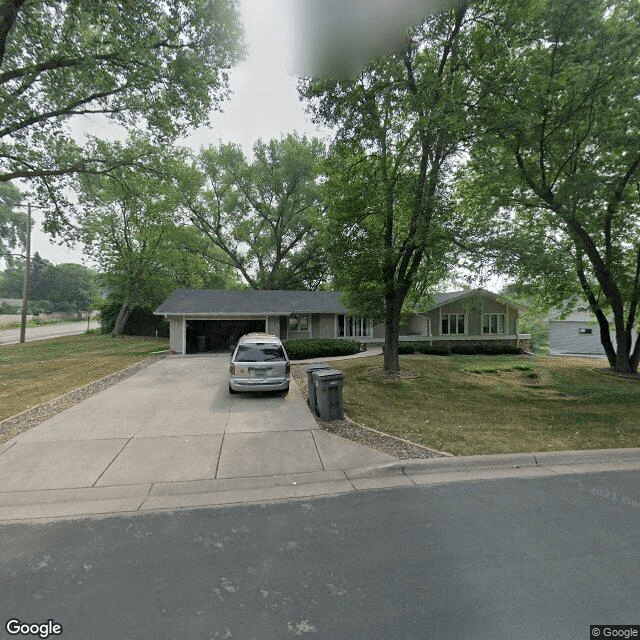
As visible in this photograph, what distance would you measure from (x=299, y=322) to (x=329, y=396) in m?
16.8

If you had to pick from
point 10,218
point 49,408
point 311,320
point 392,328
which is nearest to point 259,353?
point 49,408

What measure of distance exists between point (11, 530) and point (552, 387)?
14565mm

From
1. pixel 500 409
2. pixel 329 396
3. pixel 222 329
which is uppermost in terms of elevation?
pixel 222 329

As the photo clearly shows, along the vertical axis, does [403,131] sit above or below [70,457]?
above

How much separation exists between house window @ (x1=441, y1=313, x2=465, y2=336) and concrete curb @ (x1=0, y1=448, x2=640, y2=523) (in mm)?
19541

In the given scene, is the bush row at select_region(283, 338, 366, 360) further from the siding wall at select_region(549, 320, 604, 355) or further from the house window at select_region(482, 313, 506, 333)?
the siding wall at select_region(549, 320, 604, 355)

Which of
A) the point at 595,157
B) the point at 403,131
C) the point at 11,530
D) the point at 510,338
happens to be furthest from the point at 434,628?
the point at 510,338

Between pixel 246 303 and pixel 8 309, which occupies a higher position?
pixel 8 309

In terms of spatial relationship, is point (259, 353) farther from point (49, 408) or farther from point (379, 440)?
point (49, 408)

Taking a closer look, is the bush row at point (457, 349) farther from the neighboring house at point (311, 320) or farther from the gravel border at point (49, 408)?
the gravel border at point (49, 408)

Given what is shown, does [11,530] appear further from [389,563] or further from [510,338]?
[510,338]

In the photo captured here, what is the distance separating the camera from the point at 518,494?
4.66m

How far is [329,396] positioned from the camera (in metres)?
7.62

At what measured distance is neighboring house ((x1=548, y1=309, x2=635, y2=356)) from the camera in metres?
28.0
